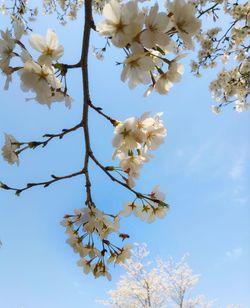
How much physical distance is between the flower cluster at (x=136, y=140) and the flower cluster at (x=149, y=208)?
0.61ft

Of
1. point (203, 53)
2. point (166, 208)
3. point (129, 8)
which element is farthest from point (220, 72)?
point (129, 8)

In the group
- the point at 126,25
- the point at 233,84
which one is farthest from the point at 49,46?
the point at 233,84

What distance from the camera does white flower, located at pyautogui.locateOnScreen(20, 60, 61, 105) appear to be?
1.36 metres

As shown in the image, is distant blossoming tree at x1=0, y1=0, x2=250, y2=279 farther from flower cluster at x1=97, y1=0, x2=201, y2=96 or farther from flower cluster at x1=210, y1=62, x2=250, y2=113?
flower cluster at x1=210, y1=62, x2=250, y2=113

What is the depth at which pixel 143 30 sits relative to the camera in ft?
3.91

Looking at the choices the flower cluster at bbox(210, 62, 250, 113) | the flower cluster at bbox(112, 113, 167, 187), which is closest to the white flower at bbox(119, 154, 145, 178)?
the flower cluster at bbox(112, 113, 167, 187)

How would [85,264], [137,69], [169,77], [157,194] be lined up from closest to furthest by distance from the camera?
1. [137,69]
2. [169,77]
3. [157,194]
4. [85,264]

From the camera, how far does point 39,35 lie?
1.47m

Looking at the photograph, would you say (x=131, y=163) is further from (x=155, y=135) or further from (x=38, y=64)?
(x=38, y=64)

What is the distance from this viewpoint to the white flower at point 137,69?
127cm

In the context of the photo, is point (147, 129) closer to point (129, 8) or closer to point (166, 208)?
point (166, 208)

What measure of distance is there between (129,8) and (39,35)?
0.47 metres

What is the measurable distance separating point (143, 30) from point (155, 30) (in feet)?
0.19

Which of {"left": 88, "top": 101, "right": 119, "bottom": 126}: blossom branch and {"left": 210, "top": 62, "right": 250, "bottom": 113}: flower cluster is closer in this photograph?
{"left": 88, "top": 101, "right": 119, "bottom": 126}: blossom branch
